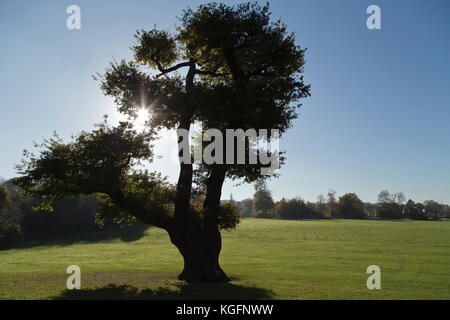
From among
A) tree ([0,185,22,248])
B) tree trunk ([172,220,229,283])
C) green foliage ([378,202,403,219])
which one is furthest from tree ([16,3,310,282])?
green foliage ([378,202,403,219])

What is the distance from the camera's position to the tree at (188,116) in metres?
16.3

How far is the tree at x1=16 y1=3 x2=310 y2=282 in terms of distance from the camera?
16.3 m

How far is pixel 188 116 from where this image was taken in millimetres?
18266

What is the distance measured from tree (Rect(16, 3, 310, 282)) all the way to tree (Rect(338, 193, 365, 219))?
135557 mm

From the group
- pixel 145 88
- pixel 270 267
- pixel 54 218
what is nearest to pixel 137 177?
pixel 145 88

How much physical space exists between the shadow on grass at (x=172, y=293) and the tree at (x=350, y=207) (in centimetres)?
13882

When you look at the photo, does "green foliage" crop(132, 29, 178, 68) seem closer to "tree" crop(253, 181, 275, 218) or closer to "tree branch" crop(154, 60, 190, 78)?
"tree branch" crop(154, 60, 190, 78)

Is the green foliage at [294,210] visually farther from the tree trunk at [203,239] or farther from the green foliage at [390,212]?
the tree trunk at [203,239]

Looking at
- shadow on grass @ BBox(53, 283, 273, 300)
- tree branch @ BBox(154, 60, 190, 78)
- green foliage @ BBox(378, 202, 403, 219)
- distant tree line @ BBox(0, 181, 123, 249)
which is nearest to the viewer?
shadow on grass @ BBox(53, 283, 273, 300)

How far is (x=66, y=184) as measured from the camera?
1631cm

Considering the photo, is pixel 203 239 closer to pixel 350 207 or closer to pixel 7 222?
pixel 7 222
